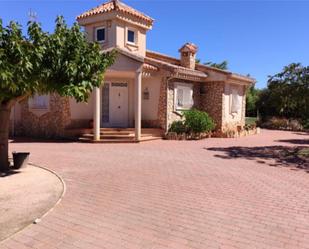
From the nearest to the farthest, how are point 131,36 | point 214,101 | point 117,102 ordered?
1. point 117,102
2. point 131,36
3. point 214,101

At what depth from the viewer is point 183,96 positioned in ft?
67.7

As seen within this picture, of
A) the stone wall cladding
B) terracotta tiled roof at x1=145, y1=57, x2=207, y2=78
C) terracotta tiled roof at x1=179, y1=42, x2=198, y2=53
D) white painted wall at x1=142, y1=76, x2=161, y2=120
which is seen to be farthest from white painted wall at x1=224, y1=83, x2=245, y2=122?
white painted wall at x1=142, y1=76, x2=161, y2=120

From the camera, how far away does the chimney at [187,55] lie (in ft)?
73.8

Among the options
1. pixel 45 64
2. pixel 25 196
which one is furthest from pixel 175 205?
pixel 45 64

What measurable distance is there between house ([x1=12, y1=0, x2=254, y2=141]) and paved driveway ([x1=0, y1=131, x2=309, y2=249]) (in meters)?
7.20

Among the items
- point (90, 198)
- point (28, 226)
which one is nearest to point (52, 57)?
point (90, 198)

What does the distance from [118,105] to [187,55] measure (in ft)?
20.8

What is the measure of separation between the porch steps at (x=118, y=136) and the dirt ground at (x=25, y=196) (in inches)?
301

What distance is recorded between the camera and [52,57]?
27.8 ft

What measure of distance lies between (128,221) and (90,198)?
5.46 feet

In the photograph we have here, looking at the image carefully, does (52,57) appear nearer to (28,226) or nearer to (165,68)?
(28,226)

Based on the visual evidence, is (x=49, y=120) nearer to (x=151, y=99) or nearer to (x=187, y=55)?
(x=151, y=99)

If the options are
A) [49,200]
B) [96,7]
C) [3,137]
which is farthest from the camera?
[96,7]

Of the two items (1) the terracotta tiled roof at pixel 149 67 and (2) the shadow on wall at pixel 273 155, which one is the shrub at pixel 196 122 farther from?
(2) the shadow on wall at pixel 273 155
